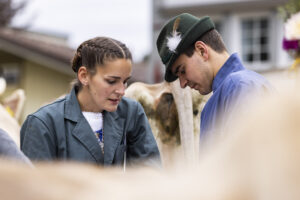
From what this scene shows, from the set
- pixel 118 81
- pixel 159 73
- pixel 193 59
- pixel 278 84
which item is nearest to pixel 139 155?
pixel 118 81

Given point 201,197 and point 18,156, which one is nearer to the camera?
point 201,197

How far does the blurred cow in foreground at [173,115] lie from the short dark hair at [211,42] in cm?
42

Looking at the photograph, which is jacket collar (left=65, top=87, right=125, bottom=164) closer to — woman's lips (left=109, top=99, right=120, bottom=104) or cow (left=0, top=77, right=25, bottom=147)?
woman's lips (left=109, top=99, right=120, bottom=104)

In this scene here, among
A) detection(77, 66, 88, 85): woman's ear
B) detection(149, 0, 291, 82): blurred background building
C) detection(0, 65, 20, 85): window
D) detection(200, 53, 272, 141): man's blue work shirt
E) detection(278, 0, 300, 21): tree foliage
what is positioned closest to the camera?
detection(200, 53, 272, 141): man's blue work shirt

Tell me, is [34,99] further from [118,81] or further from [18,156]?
[18,156]

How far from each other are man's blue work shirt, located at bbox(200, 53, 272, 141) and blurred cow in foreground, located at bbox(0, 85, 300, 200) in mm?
1440

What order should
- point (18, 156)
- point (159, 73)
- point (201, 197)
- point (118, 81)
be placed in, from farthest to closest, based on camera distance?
point (159, 73) → point (118, 81) → point (18, 156) → point (201, 197)

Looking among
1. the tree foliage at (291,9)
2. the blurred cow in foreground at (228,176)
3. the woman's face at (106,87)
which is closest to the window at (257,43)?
the tree foliage at (291,9)

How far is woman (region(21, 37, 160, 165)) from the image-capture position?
2.31 meters

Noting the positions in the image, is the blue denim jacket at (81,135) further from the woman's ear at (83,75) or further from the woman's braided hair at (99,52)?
the woman's braided hair at (99,52)

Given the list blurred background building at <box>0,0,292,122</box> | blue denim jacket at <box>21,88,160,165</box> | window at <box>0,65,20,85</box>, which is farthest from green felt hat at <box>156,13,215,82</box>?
window at <box>0,65,20,85</box>

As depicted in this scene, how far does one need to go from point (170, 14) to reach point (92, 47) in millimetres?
14106

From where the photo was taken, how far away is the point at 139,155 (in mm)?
2555

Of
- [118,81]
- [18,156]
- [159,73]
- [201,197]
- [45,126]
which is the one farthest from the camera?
[159,73]
